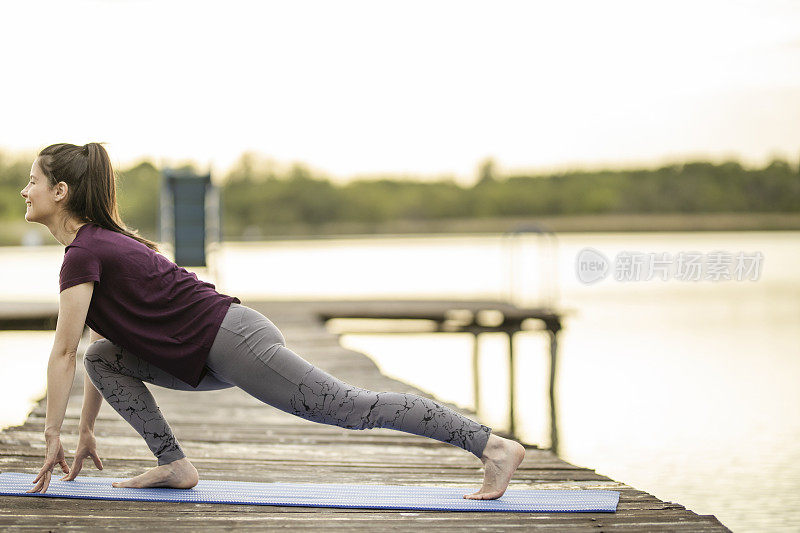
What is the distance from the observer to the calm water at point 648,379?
8289 mm

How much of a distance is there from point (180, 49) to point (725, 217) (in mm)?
32675

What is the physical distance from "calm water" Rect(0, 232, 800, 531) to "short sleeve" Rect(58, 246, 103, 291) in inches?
220

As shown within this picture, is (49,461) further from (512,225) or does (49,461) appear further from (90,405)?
(512,225)

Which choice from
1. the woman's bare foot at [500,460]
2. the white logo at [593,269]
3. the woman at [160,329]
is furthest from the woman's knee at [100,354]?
the white logo at [593,269]

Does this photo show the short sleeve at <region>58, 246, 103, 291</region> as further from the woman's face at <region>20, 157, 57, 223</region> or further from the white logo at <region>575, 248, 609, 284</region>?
the white logo at <region>575, 248, 609, 284</region>

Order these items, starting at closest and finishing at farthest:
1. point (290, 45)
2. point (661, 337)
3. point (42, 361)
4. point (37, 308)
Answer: point (37, 308) → point (42, 361) → point (661, 337) → point (290, 45)

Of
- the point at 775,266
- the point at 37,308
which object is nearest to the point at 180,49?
the point at 37,308

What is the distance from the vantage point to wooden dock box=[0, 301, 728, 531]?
2.32 metres

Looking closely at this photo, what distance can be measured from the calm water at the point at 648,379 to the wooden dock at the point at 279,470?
400cm

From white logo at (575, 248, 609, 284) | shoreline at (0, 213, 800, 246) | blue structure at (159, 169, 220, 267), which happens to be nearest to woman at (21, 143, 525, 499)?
blue structure at (159, 169, 220, 267)

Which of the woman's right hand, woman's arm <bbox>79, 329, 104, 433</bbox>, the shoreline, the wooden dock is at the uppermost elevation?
woman's arm <bbox>79, 329, 104, 433</bbox>

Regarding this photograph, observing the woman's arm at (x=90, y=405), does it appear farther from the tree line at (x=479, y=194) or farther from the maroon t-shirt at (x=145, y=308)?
the tree line at (x=479, y=194)

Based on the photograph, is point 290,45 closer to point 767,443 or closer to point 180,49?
point 180,49

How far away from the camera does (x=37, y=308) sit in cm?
959
